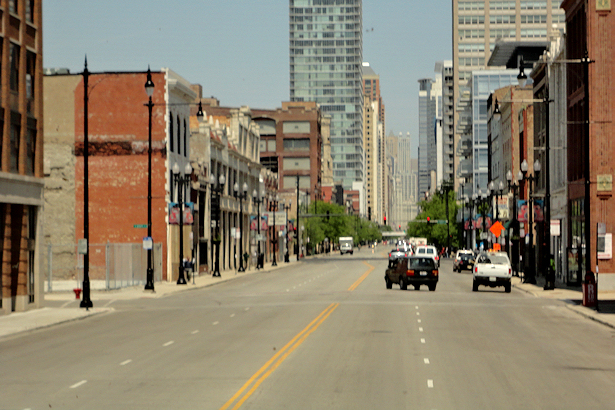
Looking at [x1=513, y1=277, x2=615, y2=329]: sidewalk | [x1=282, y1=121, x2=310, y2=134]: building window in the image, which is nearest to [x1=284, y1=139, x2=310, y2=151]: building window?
[x1=282, y1=121, x2=310, y2=134]: building window

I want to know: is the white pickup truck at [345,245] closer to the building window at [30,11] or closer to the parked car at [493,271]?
the parked car at [493,271]

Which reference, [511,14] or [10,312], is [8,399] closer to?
[10,312]

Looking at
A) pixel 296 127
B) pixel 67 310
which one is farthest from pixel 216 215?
pixel 296 127

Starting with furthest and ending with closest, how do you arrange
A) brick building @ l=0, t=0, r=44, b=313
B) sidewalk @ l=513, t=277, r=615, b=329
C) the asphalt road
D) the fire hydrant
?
the fire hydrant → brick building @ l=0, t=0, r=44, b=313 → sidewalk @ l=513, t=277, r=615, b=329 → the asphalt road

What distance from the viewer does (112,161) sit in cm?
6275

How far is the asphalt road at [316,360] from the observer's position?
539 inches

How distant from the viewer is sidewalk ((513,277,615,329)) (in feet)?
99.9

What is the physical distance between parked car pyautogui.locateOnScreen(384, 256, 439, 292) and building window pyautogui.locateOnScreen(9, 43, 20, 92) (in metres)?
21.8

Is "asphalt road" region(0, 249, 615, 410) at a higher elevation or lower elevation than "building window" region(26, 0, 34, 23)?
lower

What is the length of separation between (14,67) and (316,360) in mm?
20369

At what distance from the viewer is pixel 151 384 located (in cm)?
1509

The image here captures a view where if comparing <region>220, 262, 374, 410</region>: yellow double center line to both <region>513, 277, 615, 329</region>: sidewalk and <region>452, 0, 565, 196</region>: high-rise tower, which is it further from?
<region>452, 0, 565, 196</region>: high-rise tower

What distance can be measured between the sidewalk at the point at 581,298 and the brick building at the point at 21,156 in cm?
1996

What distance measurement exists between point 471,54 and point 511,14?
11045 mm
